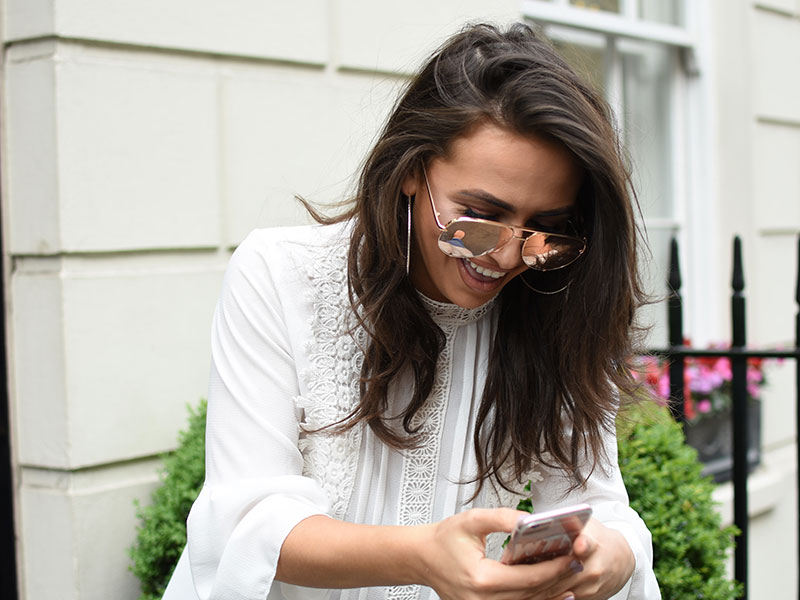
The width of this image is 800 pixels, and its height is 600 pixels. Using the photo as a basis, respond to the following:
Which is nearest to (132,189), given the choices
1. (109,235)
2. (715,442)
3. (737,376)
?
(109,235)

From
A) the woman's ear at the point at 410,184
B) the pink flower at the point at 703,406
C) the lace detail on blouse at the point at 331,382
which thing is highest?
the woman's ear at the point at 410,184

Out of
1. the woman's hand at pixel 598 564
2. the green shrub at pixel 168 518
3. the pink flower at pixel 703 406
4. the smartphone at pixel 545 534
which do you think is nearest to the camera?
the smartphone at pixel 545 534

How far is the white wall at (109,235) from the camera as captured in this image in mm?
2504

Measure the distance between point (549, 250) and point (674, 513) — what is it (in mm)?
1092

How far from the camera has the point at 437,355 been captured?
2.03 metres

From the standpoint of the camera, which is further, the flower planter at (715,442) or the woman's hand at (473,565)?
the flower planter at (715,442)

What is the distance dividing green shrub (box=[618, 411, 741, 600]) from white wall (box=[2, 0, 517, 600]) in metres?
1.25

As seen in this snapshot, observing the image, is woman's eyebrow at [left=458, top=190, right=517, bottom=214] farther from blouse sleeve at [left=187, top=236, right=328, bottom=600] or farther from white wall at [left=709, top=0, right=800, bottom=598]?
white wall at [left=709, top=0, right=800, bottom=598]

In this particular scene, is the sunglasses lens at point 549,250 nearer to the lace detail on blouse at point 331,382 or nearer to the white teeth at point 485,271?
the white teeth at point 485,271

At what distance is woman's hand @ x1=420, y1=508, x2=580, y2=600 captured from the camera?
1.45 meters

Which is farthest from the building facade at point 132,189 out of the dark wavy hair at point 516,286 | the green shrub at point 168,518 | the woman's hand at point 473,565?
the woman's hand at point 473,565

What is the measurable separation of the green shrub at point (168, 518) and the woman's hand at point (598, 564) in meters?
1.11

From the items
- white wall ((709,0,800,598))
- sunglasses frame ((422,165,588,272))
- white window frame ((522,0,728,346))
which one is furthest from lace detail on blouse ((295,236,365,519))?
white wall ((709,0,800,598))

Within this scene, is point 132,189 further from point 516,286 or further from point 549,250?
point 549,250
